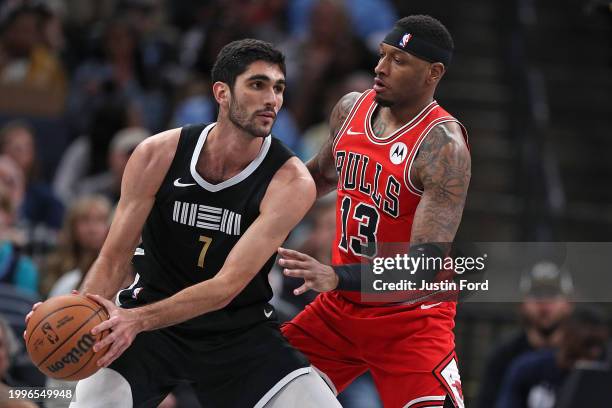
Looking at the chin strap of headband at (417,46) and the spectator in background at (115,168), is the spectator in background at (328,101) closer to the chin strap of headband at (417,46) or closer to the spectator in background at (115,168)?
the spectator in background at (115,168)

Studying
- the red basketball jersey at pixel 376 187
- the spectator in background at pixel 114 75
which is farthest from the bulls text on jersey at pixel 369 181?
the spectator in background at pixel 114 75

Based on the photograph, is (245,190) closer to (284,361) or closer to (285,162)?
(285,162)

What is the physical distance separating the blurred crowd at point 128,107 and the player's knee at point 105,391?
2515mm

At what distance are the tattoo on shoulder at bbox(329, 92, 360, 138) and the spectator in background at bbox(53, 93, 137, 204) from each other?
14.4 ft

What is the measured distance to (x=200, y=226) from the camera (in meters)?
5.66

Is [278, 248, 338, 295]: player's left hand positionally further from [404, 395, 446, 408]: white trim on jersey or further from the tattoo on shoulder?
the tattoo on shoulder

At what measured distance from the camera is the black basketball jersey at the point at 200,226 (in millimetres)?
5645

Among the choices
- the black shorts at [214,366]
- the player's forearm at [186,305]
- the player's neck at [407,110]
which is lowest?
the black shorts at [214,366]

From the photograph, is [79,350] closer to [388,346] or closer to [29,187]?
[388,346]

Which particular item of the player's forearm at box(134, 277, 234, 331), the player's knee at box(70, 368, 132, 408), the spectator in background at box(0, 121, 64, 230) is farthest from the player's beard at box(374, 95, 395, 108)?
the spectator in background at box(0, 121, 64, 230)

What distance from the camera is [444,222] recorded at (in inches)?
225

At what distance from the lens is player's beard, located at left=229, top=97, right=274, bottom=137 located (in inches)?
219

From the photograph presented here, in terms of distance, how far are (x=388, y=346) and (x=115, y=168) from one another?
A: 467cm

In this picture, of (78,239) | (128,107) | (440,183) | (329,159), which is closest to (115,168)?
(128,107)
